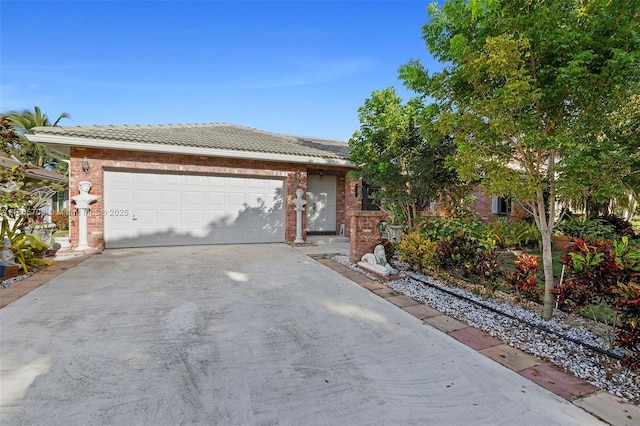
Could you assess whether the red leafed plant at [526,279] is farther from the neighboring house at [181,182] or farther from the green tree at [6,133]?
the green tree at [6,133]

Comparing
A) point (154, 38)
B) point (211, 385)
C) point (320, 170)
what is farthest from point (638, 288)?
point (154, 38)

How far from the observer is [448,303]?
14.5 ft

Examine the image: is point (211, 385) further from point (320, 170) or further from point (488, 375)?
point (320, 170)

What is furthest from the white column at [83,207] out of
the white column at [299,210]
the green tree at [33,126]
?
the green tree at [33,126]

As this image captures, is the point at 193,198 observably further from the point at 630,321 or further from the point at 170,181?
the point at 630,321

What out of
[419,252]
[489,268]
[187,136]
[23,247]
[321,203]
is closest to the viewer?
[489,268]

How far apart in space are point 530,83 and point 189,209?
8.58m

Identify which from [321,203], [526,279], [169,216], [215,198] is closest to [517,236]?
[526,279]

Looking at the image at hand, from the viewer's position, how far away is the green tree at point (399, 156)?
635 centimetres

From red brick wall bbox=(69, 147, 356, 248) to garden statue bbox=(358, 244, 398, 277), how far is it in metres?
3.98

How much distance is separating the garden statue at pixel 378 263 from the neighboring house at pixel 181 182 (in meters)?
4.00

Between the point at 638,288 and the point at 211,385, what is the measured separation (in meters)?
3.81

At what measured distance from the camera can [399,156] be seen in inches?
261

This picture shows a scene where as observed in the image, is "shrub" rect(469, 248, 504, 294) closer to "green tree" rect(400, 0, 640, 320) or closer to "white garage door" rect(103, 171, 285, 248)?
"green tree" rect(400, 0, 640, 320)
